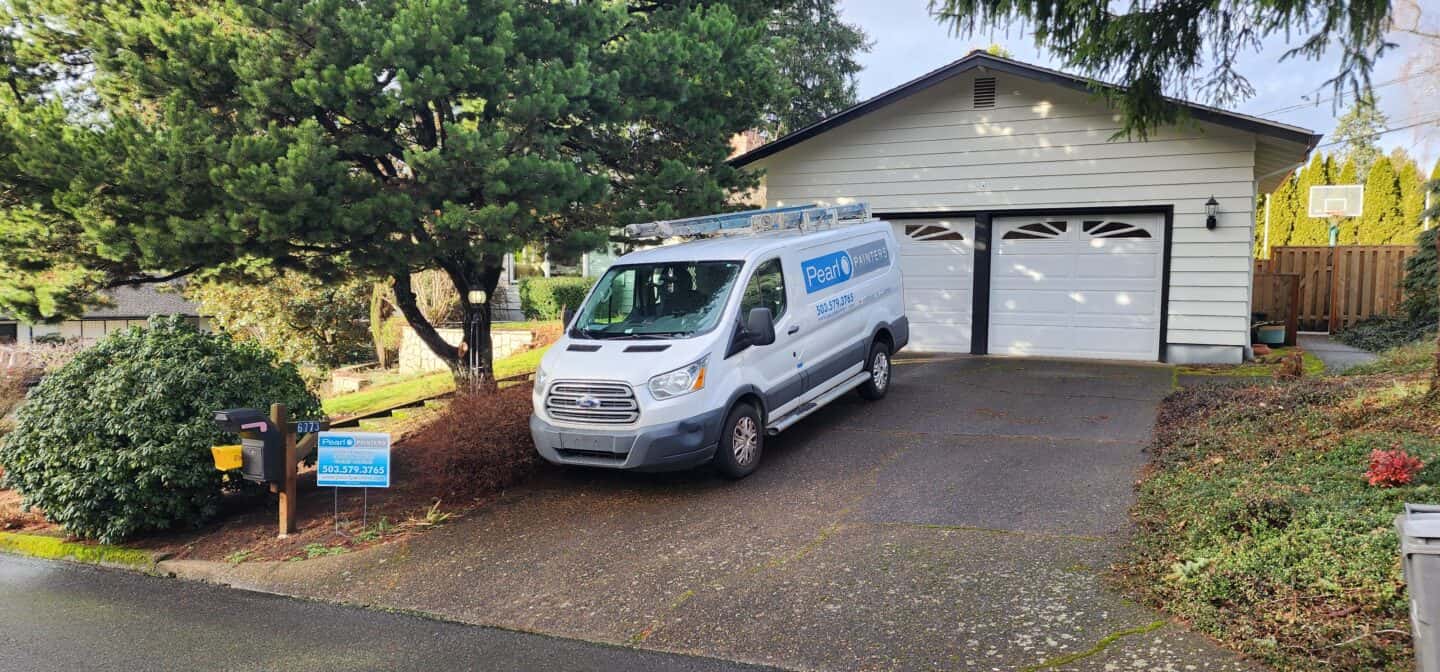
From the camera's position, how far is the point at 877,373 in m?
9.80

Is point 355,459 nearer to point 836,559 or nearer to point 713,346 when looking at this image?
point 713,346

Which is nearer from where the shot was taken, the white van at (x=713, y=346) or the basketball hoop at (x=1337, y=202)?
the white van at (x=713, y=346)

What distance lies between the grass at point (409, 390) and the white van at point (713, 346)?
5.90 m

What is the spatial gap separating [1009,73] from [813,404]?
6725mm

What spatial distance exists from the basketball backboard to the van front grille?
25848mm

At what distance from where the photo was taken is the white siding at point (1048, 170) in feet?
38.1

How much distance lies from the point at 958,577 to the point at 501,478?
4.03 metres

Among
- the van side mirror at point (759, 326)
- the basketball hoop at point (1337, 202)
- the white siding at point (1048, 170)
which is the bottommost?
the van side mirror at point (759, 326)

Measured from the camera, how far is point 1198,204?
1173cm

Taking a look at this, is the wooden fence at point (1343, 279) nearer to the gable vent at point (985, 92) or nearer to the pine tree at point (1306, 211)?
the gable vent at point (985, 92)

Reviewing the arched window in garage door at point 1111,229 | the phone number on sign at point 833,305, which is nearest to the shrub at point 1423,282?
the arched window in garage door at point 1111,229

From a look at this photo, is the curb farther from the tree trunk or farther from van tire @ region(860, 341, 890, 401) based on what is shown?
van tire @ region(860, 341, 890, 401)

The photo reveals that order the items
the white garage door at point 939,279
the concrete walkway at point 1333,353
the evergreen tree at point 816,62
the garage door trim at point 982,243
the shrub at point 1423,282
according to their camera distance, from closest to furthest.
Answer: the concrete walkway at point 1333,353, the garage door trim at point 982,243, the white garage door at point 939,279, the shrub at point 1423,282, the evergreen tree at point 816,62

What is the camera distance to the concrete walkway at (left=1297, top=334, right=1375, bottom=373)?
1204cm
